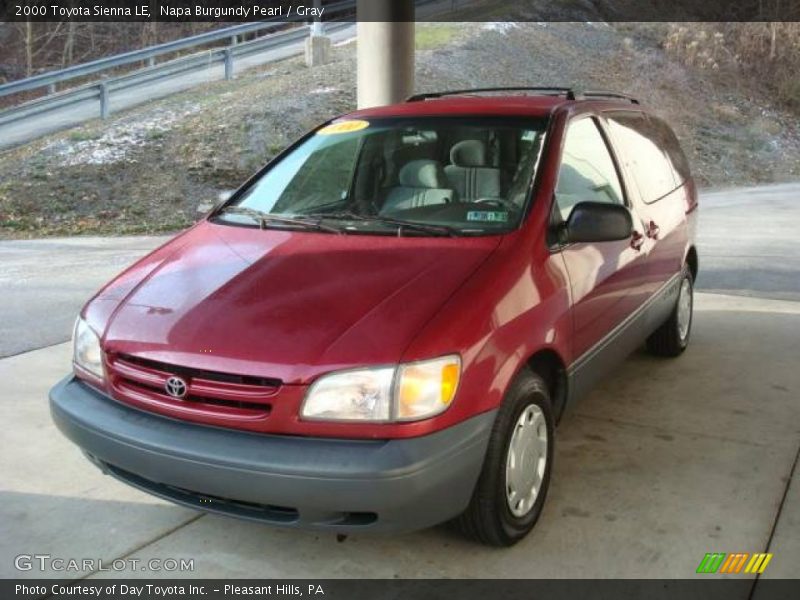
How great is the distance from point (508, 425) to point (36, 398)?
3.05m

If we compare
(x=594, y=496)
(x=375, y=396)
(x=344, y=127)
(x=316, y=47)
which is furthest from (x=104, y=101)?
(x=375, y=396)

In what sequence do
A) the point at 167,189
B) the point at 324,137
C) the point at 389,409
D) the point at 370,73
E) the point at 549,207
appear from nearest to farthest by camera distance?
the point at 389,409 < the point at 549,207 < the point at 324,137 < the point at 370,73 < the point at 167,189

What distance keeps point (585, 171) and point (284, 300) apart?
1.76 metres

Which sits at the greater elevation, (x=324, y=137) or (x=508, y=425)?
(x=324, y=137)

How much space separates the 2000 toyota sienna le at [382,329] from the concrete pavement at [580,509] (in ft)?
0.90

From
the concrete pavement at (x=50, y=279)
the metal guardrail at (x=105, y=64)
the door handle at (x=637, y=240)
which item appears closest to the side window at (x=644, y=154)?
the door handle at (x=637, y=240)

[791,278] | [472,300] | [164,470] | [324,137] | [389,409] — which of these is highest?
[324,137]

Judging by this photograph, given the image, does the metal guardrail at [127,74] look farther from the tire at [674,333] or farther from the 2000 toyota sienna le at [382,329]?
the tire at [674,333]

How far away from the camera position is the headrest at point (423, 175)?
4.08 m

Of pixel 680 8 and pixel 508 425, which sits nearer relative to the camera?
pixel 508 425

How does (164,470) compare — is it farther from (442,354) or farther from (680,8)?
(680,8)

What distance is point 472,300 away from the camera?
3.03 meters
